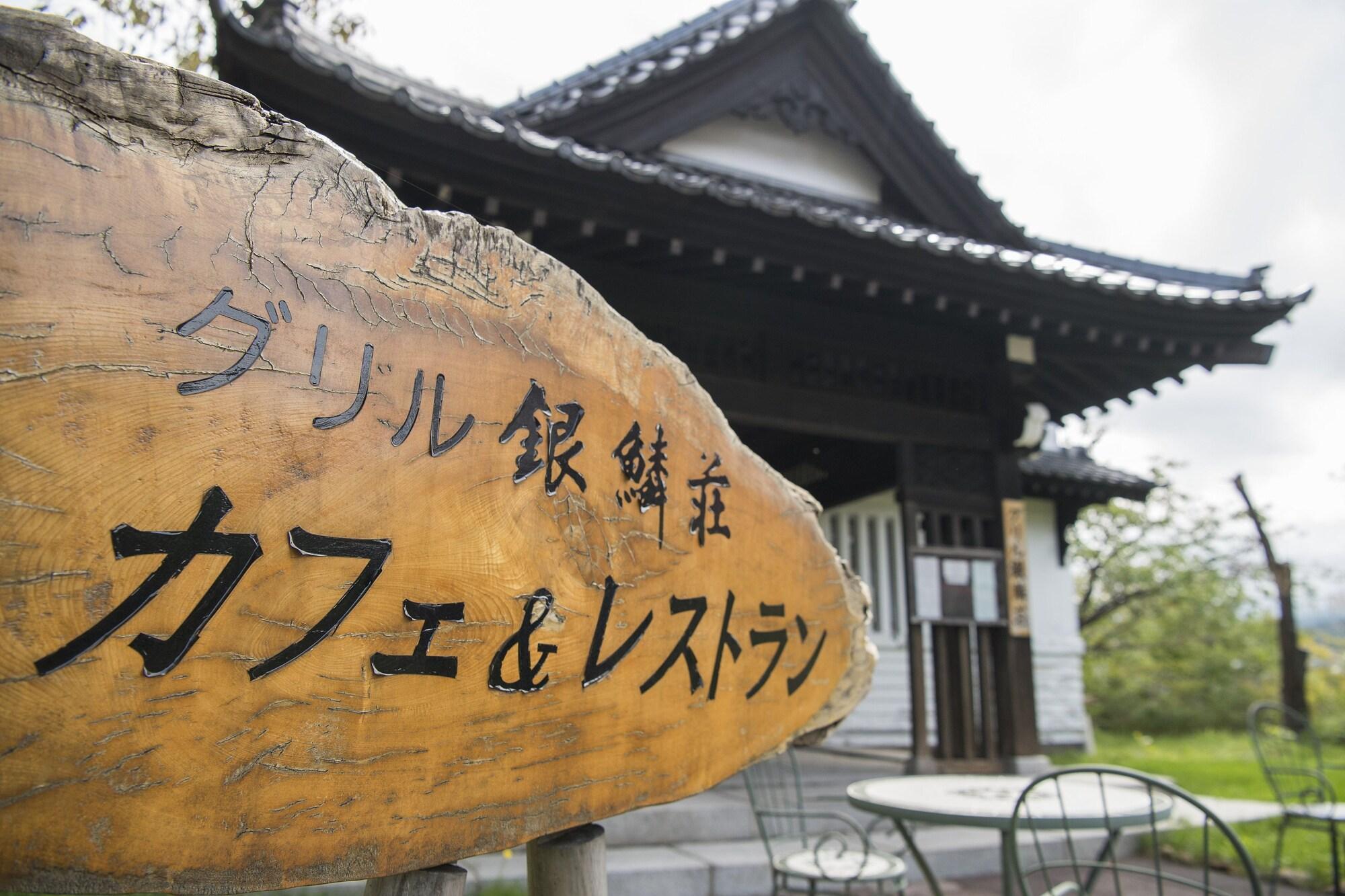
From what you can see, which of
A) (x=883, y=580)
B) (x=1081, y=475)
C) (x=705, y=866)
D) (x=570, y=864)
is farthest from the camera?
(x=1081, y=475)

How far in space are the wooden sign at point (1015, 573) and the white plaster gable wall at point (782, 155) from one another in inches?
99.0

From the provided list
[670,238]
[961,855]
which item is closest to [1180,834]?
[961,855]

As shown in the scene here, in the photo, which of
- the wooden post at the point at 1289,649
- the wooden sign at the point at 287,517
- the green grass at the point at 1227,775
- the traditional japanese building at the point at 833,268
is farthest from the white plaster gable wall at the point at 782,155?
the wooden post at the point at 1289,649

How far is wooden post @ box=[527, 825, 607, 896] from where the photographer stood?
137 centimetres

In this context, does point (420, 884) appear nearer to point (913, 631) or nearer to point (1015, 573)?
point (913, 631)

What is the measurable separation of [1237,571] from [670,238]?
14326 millimetres

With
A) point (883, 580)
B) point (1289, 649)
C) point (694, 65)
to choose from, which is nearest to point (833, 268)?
point (694, 65)

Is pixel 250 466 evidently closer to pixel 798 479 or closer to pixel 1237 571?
pixel 798 479

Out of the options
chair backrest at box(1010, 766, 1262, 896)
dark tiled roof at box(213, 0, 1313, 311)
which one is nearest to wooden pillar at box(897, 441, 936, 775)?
chair backrest at box(1010, 766, 1262, 896)

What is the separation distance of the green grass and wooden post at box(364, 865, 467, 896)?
3.84 m

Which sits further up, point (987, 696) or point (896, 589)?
point (896, 589)

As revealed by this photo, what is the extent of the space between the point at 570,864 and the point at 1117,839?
271cm

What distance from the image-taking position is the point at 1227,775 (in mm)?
7938

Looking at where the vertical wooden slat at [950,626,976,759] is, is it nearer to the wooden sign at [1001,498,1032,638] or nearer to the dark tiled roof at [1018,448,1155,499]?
the wooden sign at [1001,498,1032,638]
